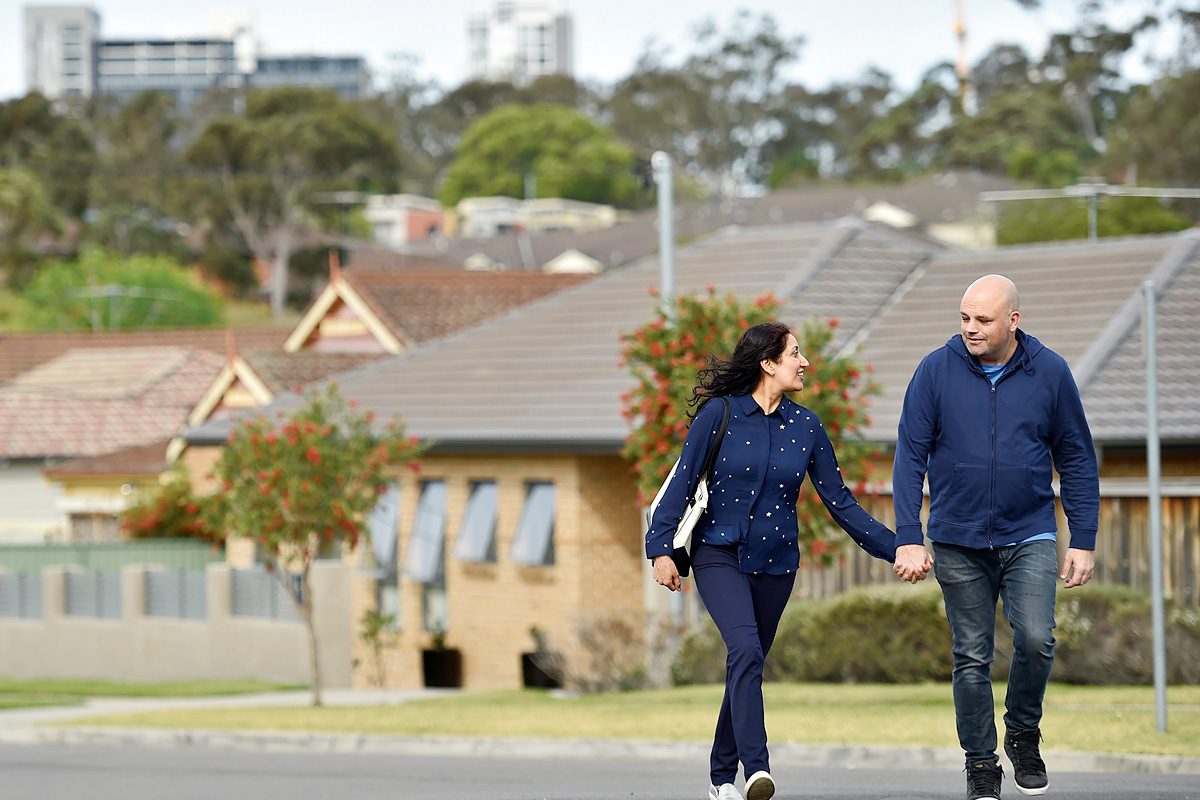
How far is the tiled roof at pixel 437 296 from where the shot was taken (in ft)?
111

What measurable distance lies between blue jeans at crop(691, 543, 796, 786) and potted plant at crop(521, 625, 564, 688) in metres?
13.1

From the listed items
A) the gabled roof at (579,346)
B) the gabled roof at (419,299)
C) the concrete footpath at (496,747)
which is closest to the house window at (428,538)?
the gabled roof at (579,346)

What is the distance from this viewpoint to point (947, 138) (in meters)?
88.8

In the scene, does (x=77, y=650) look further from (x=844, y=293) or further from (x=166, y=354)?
(x=166, y=354)

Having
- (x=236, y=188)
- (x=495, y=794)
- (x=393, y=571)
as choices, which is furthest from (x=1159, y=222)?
(x=236, y=188)

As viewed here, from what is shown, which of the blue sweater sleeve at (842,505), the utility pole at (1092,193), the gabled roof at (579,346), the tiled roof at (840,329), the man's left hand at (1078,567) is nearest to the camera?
the man's left hand at (1078,567)

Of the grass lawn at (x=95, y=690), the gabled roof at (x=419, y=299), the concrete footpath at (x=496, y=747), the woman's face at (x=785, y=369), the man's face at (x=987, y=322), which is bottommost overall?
the grass lawn at (x=95, y=690)

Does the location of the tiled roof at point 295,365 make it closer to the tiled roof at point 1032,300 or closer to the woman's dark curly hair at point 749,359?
the tiled roof at point 1032,300

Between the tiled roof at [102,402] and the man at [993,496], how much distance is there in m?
38.1

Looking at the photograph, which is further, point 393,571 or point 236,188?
point 236,188

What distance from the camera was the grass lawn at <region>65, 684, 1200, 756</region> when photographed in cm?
1034

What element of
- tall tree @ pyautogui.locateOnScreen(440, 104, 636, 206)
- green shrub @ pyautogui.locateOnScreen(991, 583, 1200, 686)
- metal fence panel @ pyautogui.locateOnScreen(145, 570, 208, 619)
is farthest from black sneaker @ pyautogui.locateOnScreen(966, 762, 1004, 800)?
tall tree @ pyautogui.locateOnScreen(440, 104, 636, 206)

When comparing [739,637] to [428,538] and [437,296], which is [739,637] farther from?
[437,296]

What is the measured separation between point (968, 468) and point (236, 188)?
72.1 meters
